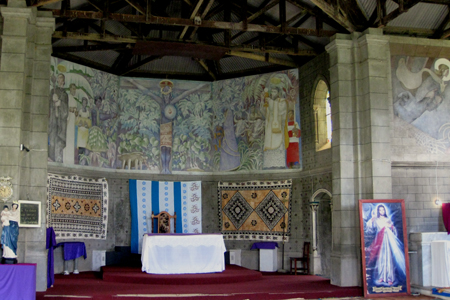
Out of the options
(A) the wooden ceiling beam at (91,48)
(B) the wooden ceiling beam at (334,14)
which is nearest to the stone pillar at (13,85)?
(A) the wooden ceiling beam at (91,48)

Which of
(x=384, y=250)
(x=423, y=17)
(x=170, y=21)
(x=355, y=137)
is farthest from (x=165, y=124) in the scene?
(x=384, y=250)

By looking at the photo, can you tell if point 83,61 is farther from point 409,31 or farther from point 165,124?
point 409,31

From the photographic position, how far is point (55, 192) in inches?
569

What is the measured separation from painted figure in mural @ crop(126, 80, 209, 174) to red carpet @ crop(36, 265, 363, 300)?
4.35 metres

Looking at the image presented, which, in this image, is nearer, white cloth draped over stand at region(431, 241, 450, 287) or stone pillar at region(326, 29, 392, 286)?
white cloth draped over stand at region(431, 241, 450, 287)

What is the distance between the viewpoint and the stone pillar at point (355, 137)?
11.8 m

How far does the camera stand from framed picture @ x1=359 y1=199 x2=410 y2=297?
1104 centimetres

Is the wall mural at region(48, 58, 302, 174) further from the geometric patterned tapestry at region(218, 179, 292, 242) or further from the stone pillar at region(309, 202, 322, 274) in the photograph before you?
the stone pillar at region(309, 202, 322, 274)

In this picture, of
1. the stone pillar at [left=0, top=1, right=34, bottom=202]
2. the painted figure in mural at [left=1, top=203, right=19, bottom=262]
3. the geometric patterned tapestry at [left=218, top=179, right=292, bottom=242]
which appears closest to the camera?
the painted figure in mural at [left=1, top=203, right=19, bottom=262]

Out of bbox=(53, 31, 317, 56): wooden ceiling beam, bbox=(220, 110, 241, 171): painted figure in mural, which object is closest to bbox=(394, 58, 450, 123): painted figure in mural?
bbox=(53, 31, 317, 56): wooden ceiling beam

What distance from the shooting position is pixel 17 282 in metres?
9.11

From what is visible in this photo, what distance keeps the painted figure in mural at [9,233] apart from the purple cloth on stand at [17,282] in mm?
614

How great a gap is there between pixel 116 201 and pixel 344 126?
24.7 ft

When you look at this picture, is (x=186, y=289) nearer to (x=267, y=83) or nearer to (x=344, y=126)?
(x=344, y=126)
